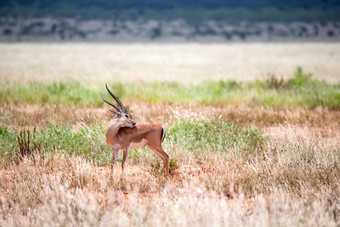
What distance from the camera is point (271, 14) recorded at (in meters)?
102

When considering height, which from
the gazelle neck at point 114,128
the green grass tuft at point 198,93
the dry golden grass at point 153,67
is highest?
the gazelle neck at point 114,128

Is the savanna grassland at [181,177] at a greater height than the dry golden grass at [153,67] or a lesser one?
greater

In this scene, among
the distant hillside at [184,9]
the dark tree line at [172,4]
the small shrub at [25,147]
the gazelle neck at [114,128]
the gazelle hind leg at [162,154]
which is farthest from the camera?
A: the dark tree line at [172,4]

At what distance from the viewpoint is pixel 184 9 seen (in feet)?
365

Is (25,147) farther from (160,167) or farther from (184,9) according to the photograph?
(184,9)

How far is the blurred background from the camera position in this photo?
7325 centimetres

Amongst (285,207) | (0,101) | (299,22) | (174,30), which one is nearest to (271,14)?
(299,22)

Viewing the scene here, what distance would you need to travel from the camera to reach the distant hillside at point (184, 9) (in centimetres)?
9700

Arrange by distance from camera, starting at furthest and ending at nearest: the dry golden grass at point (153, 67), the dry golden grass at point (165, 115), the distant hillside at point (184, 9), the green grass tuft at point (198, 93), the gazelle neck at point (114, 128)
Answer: the distant hillside at point (184, 9) → the dry golden grass at point (153, 67) → the green grass tuft at point (198, 93) → the dry golden grass at point (165, 115) → the gazelle neck at point (114, 128)

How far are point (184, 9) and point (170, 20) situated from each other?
58.2 ft

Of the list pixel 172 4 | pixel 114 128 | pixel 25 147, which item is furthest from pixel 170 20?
pixel 114 128

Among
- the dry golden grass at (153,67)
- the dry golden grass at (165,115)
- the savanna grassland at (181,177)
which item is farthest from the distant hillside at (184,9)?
the savanna grassland at (181,177)

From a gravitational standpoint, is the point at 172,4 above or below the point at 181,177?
above

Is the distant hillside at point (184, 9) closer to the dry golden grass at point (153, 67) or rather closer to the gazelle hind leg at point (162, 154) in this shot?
the dry golden grass at point (153, 67)
